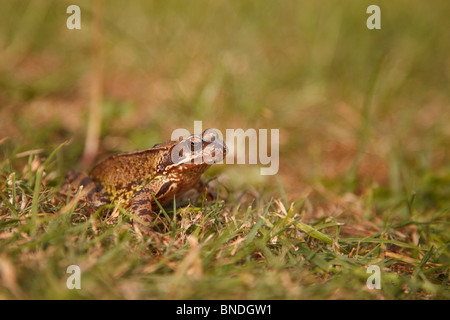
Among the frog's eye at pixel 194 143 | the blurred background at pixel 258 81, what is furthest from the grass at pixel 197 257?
the blurred background at pixel 258 81

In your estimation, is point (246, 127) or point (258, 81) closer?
point (246, 127)

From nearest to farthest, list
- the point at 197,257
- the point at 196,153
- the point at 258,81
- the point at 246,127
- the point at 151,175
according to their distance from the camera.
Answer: the point at 197,257
the point at 196,153
the point at 151,175
the point at 246,127
the point at 258,81

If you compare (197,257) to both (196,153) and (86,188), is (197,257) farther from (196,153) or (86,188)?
(86,188)

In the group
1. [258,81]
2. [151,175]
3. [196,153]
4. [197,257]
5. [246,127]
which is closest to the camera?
[197,257]

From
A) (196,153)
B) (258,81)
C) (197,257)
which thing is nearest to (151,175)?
(196,153)

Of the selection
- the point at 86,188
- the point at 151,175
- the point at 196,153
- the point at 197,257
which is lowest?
the point at 197,257

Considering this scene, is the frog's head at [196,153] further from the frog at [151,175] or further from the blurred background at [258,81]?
the blurred background at [258,81]
